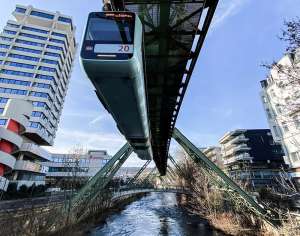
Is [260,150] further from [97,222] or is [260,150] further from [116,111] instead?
[116,111]

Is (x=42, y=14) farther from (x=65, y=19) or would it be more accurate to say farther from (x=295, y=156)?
(x=295, y=156)

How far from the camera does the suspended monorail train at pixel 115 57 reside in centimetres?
514

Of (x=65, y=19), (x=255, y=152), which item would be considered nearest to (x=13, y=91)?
(x=65, y=19)

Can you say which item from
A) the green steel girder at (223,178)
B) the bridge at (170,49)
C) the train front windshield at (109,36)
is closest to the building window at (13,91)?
the bridge at (170,49)

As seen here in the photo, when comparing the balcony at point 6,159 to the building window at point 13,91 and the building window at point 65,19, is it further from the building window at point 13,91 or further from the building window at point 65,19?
the building window at point 65,19

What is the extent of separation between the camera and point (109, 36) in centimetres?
574

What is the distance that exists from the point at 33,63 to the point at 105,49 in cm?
6376

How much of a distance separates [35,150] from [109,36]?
47.2 meters

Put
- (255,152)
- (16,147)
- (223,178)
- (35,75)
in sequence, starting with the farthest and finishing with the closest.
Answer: (255,152), (35,75), (16,147), (223,178)

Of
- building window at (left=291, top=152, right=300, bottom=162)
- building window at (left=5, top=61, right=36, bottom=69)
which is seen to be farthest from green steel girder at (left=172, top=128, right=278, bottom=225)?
building window at (left=5, top=61, right=36, bottom=69)

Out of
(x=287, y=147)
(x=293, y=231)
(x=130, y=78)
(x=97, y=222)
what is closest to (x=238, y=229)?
(x=293, y=231)

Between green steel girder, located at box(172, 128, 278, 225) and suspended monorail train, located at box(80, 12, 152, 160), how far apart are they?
34.6 ft

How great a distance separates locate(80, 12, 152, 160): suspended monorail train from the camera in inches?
203

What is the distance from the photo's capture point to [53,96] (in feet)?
200
